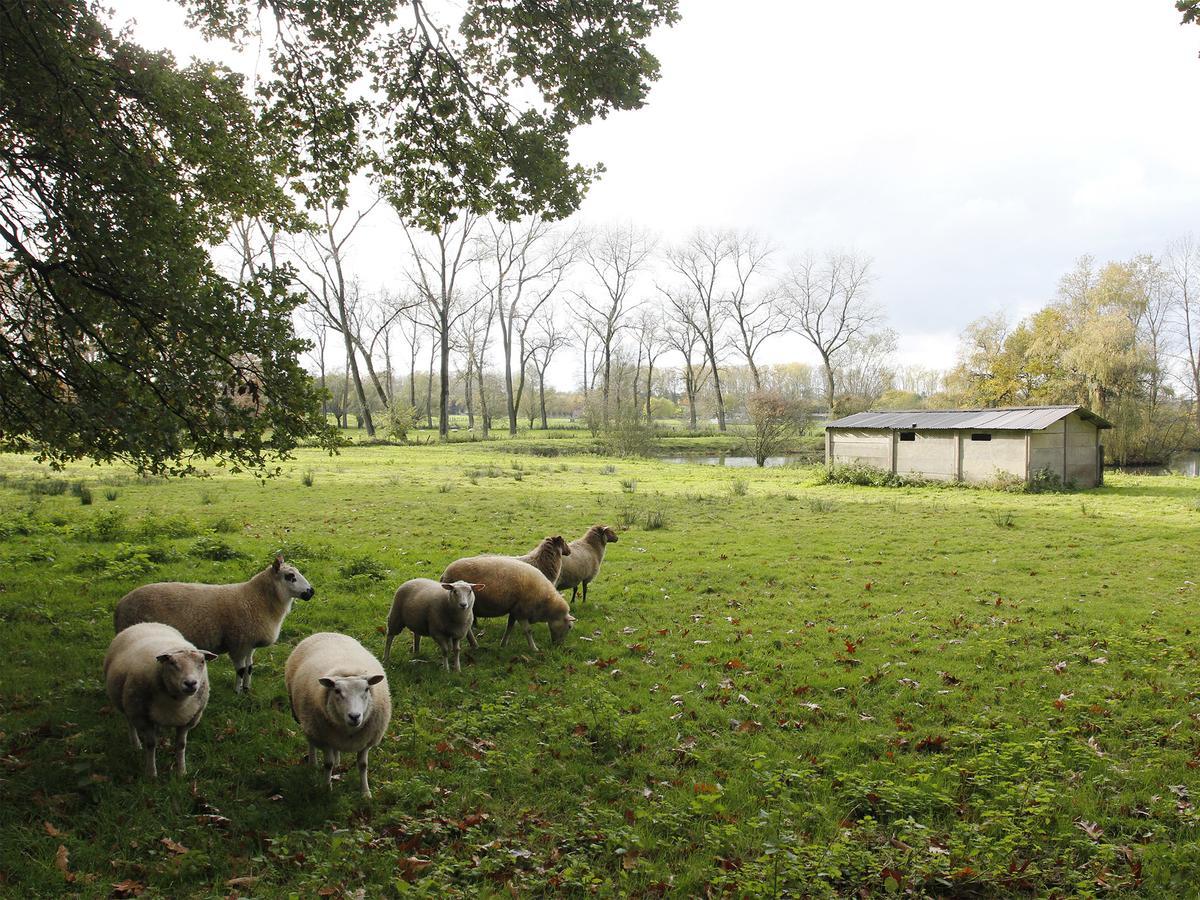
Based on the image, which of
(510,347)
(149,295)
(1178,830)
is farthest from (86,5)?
(510,347)

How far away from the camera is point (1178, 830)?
528 cm

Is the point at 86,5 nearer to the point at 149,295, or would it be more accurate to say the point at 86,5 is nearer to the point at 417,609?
the point at 149,295

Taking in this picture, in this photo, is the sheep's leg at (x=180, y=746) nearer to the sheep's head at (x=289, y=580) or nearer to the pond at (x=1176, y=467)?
the sheep's head at (x=289, y=580)

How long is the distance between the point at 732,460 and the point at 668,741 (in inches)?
1832

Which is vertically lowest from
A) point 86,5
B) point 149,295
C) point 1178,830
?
point 1178,830

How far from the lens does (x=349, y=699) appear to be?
17.6ft

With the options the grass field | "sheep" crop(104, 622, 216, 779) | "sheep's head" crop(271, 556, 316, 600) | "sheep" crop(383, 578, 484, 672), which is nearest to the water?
the grass field

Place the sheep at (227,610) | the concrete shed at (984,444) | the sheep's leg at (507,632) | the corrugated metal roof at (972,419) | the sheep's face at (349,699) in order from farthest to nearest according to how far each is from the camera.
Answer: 1. the corrugated metal roof at (972,419)
2. the concrete shed at (984,444)
3. the sheep's leg at (507,632)
4. the sheep at (227,610)
5. the sheep's face at (349,699)

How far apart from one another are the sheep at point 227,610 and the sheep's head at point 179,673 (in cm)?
164

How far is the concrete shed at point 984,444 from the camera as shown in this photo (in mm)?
27781

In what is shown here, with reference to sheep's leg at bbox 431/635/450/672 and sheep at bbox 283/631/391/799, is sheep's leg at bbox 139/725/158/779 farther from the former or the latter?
sheep's leg at bbox 431/635/450/672

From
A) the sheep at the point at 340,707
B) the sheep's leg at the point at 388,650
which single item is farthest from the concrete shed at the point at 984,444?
the sheep at the point at 340,707

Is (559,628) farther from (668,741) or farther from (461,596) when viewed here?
(668,741)

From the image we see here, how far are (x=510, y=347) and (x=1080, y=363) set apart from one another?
1839 inches
